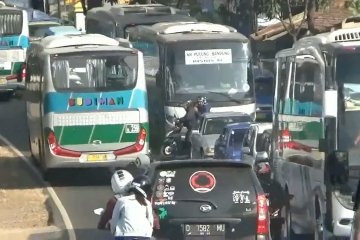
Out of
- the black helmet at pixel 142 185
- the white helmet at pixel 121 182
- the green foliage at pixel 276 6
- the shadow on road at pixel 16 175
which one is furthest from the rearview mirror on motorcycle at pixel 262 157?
the green foliage at pixel 276 6

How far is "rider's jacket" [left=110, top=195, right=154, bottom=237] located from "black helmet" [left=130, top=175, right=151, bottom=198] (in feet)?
0.31

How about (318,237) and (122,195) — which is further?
(318,237)

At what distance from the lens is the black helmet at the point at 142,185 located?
11.6m

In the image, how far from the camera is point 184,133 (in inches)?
1031

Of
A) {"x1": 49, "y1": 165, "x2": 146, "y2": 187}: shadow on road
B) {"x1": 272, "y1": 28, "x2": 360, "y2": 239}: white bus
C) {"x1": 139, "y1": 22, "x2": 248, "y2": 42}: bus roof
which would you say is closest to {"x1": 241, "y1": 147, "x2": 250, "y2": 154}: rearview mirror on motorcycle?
{"x1": 49, "y1": 165, "x2": 146, "y2": 187}: shadow on road

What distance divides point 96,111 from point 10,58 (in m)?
15.6

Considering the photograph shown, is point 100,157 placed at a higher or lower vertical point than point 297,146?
lower

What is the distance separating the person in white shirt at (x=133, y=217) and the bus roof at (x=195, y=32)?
15.0 meters

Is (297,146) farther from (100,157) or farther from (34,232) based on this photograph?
(100,157)

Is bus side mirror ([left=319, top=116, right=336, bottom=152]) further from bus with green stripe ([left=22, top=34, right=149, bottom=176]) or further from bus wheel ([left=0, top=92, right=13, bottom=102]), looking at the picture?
bus wheel ([left=0, top=92, right=13, bottom=102])

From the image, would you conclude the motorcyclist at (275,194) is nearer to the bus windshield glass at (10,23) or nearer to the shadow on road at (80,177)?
the shadow on road at (80,177)

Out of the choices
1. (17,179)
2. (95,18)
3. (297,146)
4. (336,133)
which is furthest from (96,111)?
(95,18)

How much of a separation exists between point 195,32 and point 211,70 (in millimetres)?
1455

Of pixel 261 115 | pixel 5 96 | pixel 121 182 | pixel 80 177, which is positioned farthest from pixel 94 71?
pixel 5 96
